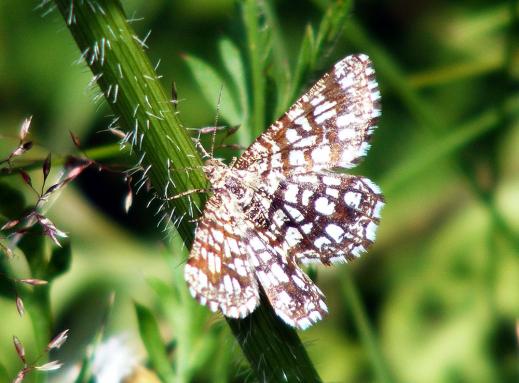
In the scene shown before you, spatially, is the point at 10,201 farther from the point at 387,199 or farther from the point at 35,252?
the point at 387,199

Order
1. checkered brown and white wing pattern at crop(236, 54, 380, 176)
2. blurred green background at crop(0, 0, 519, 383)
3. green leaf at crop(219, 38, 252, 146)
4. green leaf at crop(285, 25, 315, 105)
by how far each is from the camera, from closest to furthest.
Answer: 1. checkered brown and white wing pattern at crop(236, 54, 380, 176)
2. green leaf at crop(285, 25, 315, 105)
3. green leaf at crop(219, 38, 252, 146)
4. blurred green background at crop(0, 0, 519, 383)

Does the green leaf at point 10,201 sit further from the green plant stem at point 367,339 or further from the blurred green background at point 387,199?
the blurred green background at point 387,199

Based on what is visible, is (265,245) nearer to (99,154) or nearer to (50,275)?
(50,275)

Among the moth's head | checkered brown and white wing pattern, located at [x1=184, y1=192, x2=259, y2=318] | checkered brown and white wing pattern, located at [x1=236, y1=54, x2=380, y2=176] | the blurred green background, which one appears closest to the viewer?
checkered brown and white wing pattern, located at [x1=184, y1=192, x2=259, y2=318]

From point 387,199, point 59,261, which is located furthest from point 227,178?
point 387,199

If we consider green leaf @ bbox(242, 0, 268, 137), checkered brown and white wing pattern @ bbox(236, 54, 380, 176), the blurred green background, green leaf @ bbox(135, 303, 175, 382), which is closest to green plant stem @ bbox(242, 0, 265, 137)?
green leaf @ bbox(242, 0, 268, 137)

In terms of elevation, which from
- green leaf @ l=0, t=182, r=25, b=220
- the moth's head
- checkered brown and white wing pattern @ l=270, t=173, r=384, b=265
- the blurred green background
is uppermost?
green leaf @ l=0, t=182, r=25, b=220

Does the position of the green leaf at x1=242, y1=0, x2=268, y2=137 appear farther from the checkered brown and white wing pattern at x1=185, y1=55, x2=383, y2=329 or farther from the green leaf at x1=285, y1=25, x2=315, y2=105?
the checkered brown and white wing pattern at x1=185, y1=55, x2=383, y2=329
